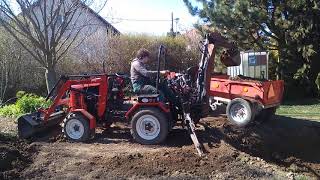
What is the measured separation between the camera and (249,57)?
15.9m

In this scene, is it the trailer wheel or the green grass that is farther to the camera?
the green grass

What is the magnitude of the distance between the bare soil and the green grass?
3.04 metres

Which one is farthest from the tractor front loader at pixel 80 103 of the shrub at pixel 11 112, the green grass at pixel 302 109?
the green grass at pixel 302 109

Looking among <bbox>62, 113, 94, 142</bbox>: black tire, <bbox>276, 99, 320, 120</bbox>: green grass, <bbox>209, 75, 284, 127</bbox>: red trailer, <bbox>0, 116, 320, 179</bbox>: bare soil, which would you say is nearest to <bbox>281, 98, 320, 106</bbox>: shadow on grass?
<bbox>276, 99, 320, 120</bbox>: green grass

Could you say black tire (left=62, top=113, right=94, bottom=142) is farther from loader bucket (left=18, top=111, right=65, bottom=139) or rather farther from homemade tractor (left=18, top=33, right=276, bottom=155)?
loader bucket (left=18, top=111, right=65, bottom=139)

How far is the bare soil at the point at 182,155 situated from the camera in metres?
7.68

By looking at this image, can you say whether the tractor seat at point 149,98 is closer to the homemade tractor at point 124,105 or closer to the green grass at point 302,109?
the homemade tractor at point 124,105

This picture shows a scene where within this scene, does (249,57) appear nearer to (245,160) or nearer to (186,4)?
(186,4)

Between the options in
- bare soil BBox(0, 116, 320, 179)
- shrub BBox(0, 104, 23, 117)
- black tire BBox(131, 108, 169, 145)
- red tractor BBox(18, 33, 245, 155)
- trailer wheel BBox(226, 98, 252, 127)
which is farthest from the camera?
shrub BBox(0, 104, 23, 117)

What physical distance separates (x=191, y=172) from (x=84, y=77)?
4.07 meters

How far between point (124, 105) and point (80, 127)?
3.65 ft

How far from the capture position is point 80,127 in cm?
999

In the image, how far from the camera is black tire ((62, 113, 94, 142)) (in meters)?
9.94

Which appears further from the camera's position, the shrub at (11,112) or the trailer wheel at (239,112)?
the shrub at (11,112)
